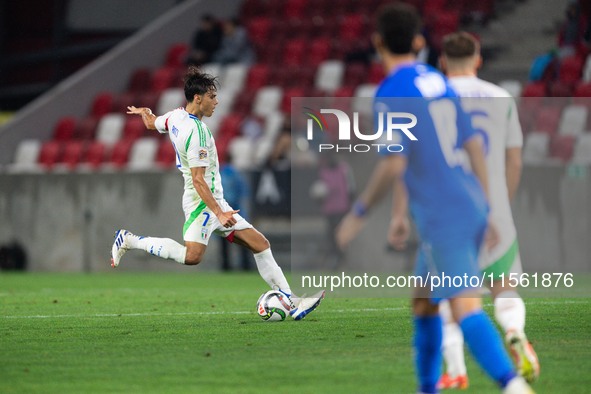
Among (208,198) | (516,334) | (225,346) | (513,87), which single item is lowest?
(225,346)

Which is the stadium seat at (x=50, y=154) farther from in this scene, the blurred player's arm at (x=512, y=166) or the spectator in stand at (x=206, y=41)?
the blurred player's arm at (x=512, y=166)

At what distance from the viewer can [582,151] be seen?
64.9ft

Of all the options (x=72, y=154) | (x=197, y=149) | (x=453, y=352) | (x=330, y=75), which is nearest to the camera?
(x=453, y=352)

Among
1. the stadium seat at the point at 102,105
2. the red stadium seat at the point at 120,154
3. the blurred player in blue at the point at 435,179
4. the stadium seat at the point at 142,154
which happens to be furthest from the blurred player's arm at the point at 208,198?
the stadium seat at the point at 102,105

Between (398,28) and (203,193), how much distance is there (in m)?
5.38

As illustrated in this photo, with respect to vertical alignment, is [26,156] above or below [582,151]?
above

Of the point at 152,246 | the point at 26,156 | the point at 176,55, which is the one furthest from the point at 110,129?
the point at 152,246

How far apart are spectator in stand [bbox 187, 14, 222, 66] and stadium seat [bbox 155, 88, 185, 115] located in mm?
791

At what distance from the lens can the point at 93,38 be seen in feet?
108

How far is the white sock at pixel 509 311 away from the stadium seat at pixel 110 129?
19.1m

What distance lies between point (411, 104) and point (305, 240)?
1479cm

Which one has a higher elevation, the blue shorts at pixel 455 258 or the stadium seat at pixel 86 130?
the stadium seat at pixel 86 130

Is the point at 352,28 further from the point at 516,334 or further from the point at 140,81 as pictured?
the point at 516,334

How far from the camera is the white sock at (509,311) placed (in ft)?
25.9
